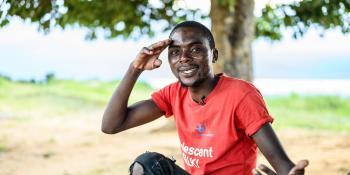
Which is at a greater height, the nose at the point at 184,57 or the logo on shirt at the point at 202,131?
the nose at the point at 184,57

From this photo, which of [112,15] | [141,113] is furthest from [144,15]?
[141,113]

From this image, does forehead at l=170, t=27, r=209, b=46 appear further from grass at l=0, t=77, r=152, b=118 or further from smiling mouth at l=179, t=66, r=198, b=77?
grass at l=0, t=77, r=152, b=118

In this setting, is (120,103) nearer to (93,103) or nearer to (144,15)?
(144,15)

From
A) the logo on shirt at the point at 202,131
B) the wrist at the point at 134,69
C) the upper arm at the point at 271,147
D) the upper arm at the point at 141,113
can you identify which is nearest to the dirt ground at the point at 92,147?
the upper arm at the point at 141,113

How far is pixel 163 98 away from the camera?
352 centimetres

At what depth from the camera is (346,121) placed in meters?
12.4

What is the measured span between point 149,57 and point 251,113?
2.64ft

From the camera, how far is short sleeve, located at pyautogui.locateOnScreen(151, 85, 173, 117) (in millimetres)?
3502

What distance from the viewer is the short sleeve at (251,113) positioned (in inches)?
113

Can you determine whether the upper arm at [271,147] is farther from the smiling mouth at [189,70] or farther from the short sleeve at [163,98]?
the short sleeve at [163,98]

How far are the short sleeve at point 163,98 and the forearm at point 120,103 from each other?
18 cm

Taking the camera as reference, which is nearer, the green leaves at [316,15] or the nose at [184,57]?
the nose at [184,57]

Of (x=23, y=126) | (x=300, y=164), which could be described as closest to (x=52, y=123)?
(x=23, y=126)

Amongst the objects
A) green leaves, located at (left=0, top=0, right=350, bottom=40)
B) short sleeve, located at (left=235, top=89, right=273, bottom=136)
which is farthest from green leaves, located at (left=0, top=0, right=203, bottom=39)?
short sleeve, located at (left=235, top=89, right=273, bottom=136)
